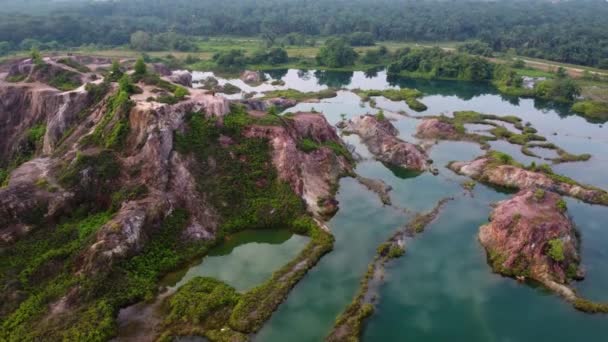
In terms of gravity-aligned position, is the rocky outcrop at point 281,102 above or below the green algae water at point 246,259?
above

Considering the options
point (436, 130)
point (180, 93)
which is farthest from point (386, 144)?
point (180, 93)

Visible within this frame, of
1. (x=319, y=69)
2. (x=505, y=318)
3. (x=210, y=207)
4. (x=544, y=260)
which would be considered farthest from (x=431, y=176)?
(x=319, y=69)

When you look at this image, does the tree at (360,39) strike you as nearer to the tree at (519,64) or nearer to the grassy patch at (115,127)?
the tree at (519,64)

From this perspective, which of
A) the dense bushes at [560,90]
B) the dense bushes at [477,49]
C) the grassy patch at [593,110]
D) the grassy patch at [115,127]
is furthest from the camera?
the dense bushes at [477,49]

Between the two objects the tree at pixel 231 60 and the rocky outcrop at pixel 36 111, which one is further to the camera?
the tree at pixel 231 60

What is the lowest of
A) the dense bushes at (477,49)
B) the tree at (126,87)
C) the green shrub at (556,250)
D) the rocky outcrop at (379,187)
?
the rocky outcrop at (379,187)

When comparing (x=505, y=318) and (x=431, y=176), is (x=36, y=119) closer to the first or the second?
(x=431, y=176)

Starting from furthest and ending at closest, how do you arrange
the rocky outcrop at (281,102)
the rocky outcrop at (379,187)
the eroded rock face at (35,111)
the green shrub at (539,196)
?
the rocky outcrop at (281,102)
the eroded rock face at (35,111)
the rocky outcrop at (379,187)
the green shrub at (539,196)

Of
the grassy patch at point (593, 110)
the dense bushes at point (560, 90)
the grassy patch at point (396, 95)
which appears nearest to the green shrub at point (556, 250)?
the grassy patch at point (396, 95)
